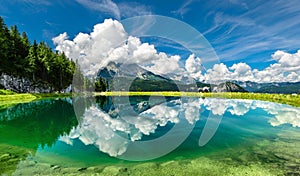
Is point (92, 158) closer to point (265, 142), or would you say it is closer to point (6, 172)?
point (6, 172)

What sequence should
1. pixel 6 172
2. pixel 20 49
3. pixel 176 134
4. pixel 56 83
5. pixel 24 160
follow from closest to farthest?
pixel 6 172 < pixel 24 160 < pixel 176 134 < pixel 20 49 < pixel 56 83

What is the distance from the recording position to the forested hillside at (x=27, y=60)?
150 ft

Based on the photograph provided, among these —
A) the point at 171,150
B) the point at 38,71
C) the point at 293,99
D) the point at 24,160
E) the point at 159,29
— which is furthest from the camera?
the point at 38,71

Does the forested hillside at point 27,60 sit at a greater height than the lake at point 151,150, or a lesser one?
greater

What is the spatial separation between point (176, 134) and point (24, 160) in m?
7.83

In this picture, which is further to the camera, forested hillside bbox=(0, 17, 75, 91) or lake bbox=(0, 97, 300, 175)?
forested hillside bbox=(0, 17, 75, 91)

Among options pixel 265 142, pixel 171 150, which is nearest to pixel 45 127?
pixel 171 150

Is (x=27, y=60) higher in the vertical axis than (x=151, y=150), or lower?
higher

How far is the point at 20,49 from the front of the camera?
52500mm

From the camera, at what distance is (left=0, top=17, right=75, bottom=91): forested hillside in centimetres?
4584

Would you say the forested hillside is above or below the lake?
above

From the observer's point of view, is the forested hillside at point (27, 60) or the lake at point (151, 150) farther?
the forested hillside at point (27, 60)

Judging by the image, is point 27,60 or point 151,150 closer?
point 151,150

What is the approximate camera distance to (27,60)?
51.8 metres
